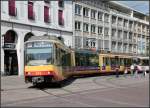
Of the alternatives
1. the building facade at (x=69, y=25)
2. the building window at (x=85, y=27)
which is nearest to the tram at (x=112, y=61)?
the building facade at (x=69, y=25)

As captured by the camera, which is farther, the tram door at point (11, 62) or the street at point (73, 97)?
the tram door at point (11, 62)

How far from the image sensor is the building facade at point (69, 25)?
42219 millimetres

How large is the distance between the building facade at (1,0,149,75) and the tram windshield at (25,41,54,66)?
17.6 m

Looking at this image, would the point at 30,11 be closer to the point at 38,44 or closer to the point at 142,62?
the point at 38,44

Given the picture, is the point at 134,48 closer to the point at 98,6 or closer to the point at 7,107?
the point at 98,6

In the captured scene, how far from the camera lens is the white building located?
41.1m

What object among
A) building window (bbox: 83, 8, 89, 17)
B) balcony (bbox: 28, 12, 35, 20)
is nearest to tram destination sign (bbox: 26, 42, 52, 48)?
balcony (bbox: 28, 12, 35, 20)

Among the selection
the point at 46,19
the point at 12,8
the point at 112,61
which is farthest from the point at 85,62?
the point at 46,19

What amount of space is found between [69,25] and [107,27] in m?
15.1

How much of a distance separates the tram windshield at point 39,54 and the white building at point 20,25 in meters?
17.6

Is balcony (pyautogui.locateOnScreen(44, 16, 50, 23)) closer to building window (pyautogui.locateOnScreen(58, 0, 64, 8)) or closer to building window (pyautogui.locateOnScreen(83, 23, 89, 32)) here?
building window (pyautogui.locateOnScreen(58, 0, 64, 8))

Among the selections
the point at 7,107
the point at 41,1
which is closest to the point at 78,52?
the point at 41,1

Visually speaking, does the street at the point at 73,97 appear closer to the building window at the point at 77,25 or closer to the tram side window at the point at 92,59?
the tram side window at the point at 92,59

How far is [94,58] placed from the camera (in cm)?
4141
